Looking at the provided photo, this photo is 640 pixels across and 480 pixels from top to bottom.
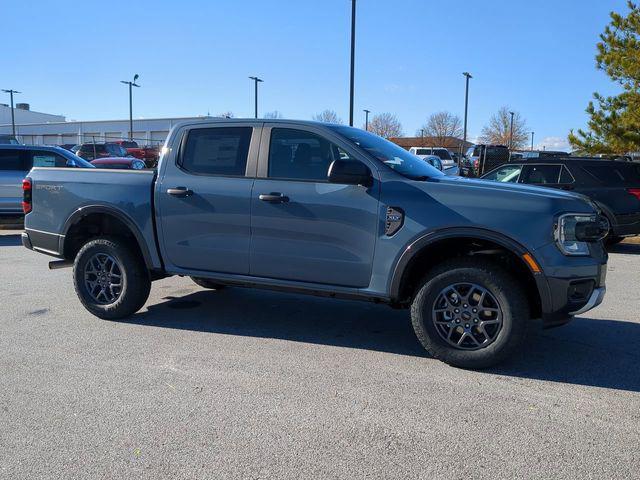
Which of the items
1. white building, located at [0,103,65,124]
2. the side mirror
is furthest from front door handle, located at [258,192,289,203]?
white building, located at [0,103,65,124]

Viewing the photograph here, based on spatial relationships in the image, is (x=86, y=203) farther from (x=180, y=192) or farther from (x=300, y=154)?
(x=300, y=154)

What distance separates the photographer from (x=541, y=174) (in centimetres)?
1056

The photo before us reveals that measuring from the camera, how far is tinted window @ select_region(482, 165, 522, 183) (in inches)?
424

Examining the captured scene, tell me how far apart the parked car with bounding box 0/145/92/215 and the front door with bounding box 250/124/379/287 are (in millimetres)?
9190

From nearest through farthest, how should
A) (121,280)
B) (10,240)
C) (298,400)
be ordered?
(298,400) → (121,280) → (10,240)

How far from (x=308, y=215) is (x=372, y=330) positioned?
1.43 metres

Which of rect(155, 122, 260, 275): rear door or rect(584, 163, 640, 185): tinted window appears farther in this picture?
rect(584, 163, 640, 185): tinted window

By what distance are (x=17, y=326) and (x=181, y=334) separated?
167cm

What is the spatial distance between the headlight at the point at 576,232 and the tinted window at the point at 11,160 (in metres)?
12.3

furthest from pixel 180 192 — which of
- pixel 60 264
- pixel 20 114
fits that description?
pixel 20 114

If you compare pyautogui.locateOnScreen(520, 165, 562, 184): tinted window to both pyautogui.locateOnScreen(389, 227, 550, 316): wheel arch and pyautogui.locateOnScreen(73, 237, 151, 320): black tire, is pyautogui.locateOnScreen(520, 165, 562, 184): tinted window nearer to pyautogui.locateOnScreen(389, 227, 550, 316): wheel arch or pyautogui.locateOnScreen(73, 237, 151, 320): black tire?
pyautogui.locateOnScreen(389, 227, 550, 316): wheel arch

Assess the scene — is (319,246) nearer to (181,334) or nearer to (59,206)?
(181,334)

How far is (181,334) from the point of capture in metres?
5.23

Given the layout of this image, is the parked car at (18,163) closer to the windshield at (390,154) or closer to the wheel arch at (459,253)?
the windshield at (390,154)
